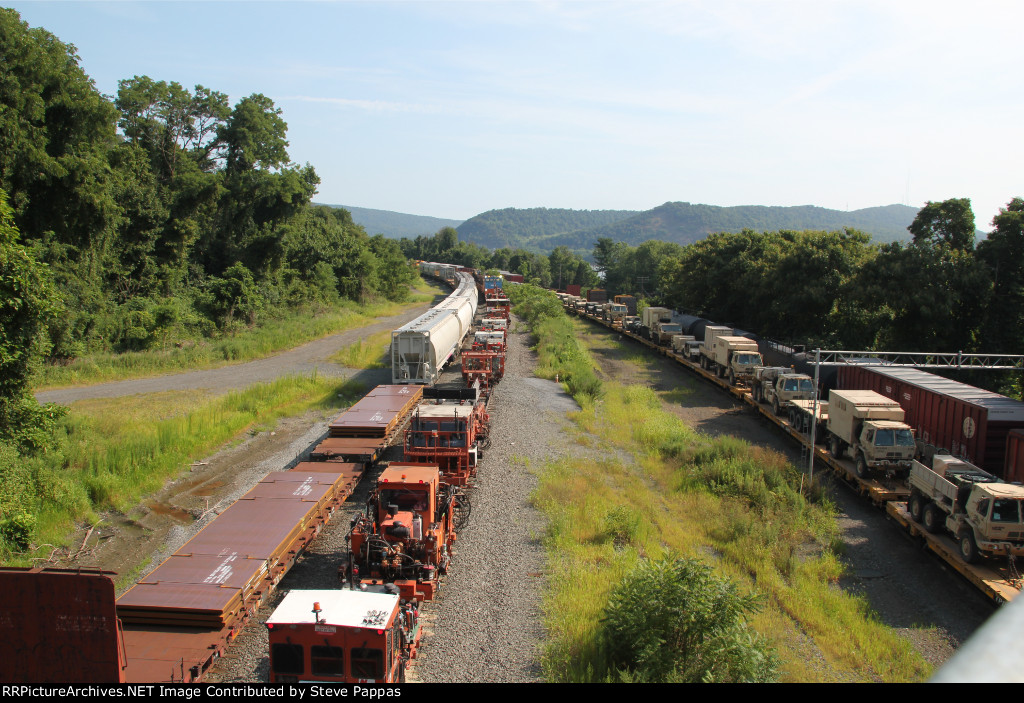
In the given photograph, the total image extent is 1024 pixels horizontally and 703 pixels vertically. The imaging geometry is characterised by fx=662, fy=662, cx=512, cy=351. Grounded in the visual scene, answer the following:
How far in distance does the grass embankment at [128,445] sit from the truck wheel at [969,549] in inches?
825

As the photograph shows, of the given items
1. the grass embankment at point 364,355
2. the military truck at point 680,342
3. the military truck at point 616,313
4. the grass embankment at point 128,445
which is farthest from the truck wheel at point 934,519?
the military truck at point 616,313

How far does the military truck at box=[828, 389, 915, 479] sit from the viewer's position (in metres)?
19.4

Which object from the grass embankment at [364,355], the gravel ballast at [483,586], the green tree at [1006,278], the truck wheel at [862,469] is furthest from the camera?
the grass embankment at [364,355]

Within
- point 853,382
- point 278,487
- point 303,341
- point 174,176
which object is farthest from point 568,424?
point 174,176

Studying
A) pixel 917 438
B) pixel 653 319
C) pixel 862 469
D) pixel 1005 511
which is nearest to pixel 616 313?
pixel 653 319

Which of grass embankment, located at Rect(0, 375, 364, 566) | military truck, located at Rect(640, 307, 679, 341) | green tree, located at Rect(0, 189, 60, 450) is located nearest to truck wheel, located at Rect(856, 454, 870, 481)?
grass embankment, located at Rect(0, 375, 364, 566)

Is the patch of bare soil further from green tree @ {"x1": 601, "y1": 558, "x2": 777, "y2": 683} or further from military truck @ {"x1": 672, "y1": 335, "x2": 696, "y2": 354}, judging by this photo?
military truck @ {"x1": 672, "y1": 335, "x2": 696, "y2": 354}

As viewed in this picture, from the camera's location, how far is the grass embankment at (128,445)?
16.7m

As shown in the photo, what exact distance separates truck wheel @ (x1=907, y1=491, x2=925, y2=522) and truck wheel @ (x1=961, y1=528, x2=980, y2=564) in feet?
6.50

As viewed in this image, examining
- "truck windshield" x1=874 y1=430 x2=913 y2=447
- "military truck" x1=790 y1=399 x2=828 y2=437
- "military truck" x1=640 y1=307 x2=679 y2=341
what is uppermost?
"military truck" x1=640 y1=307 x2=679 y2=341

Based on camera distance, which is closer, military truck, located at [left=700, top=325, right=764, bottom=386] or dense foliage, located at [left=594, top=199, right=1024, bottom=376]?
dense foliage, located at [left=594, top=199, right=1024, bottom=376]

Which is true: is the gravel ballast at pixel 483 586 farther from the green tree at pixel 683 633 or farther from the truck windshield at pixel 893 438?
the truck windshield at pixel 893 438

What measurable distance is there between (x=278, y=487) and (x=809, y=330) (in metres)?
32.6

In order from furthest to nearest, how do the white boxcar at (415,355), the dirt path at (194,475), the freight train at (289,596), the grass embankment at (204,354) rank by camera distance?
the grass embankment at (204,354)
the white boxcar at (415,355)
the dirt path at (194,475)
the freight train at (289,596)
